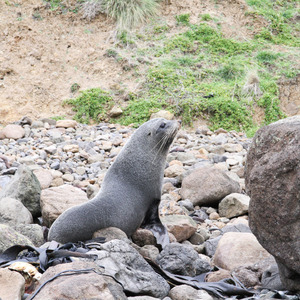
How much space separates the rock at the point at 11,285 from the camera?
2.48 meters

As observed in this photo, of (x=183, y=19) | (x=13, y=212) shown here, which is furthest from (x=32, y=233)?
(x=183, y=19)

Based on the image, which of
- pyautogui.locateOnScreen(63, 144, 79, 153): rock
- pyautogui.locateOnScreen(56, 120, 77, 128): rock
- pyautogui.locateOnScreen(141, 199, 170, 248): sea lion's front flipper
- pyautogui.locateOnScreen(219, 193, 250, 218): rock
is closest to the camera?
pyautogui.locateOnScreen(141, 199, 170, 248): sea lion's front flipper

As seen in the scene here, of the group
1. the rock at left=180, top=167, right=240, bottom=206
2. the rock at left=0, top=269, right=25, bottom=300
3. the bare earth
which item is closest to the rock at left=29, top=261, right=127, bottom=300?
the rock at left=0, top=269, right=25, bottom=300

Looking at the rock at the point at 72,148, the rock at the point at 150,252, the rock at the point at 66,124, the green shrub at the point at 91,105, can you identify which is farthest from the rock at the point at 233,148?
the rock at the point at 150,252

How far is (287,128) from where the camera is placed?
2.62 metres

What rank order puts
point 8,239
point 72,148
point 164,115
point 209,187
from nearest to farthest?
1. point 8,239
2. point 209,187
3. point 72,148
4. point 164,115

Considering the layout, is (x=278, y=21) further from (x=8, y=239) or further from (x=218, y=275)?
(x=8, y=239)

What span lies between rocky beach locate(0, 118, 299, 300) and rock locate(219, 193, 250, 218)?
12 millimetres

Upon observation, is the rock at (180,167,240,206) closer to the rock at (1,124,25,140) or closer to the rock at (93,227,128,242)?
the rock at (93,227,128,242)

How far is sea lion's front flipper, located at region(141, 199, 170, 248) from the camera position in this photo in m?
4.34

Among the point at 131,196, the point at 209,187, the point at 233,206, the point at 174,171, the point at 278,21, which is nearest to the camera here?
the point at 131,196

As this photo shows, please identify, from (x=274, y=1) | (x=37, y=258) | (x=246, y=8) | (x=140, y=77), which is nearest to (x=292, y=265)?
(x=37, y=258)

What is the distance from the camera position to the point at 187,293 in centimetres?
293

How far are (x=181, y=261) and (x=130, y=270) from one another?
67 centimetres
